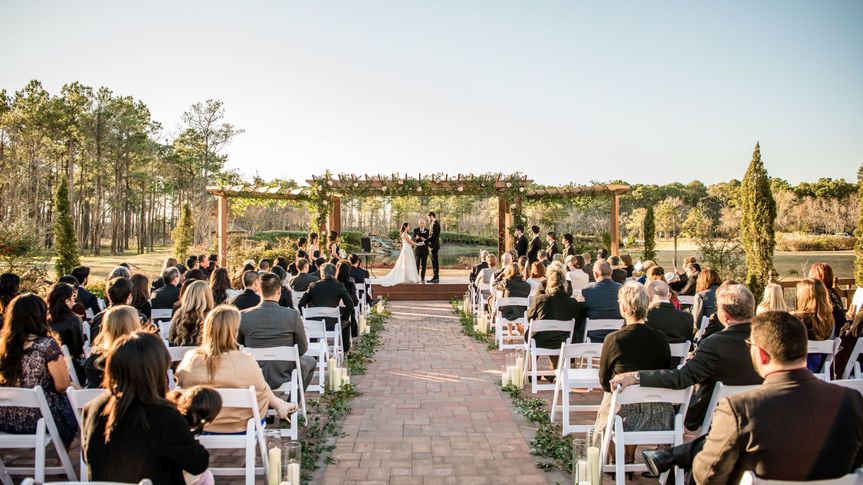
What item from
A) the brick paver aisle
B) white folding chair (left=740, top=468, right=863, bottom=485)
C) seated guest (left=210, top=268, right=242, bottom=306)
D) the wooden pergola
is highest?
the wooden pergola

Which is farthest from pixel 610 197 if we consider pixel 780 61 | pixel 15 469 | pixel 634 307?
pixel 15 469

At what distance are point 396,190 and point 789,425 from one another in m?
14.5

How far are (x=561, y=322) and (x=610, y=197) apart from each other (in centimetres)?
1209

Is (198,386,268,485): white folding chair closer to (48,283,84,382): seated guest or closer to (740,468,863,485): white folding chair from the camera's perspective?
(48,283,84,382): seated guest

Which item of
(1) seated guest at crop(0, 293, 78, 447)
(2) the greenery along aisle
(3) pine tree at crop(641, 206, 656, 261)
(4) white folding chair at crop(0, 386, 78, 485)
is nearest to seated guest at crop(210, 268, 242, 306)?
(2) the greenery along aisle

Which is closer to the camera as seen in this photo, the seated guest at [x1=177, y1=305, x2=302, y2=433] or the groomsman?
the seated guest at [x1=177, y1=305, x2=302, y2=433]

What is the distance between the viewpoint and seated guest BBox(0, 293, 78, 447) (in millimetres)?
3324

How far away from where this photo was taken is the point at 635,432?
132 inches

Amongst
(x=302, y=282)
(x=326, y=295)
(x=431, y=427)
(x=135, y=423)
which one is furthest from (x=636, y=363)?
(x=302, y=282)

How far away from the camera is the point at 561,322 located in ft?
18.5

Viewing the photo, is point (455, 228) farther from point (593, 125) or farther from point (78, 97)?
point (78, 97)

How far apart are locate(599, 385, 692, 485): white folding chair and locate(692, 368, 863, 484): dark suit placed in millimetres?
1184

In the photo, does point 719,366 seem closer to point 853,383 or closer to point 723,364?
point 723,364

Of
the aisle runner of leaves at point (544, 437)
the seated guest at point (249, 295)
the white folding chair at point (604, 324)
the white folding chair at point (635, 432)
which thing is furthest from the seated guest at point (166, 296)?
the white folding chair at point (635, 432)
